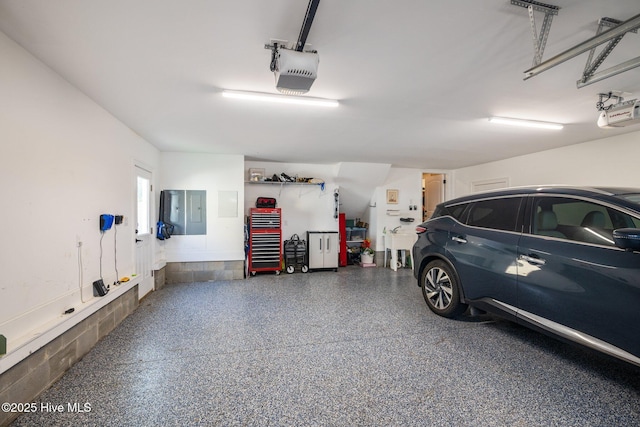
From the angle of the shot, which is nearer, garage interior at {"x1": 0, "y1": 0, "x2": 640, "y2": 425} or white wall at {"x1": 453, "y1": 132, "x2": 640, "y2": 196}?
garage interior at {"x1": 0, "y1": 0, "x2": 640, "y2": 425}

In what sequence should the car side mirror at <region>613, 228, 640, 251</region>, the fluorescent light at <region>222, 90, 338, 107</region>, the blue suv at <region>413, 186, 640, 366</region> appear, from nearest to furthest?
the car side mirror at <region>613, 228, 640, 251</region> < the blue suv at <region>413, 186, 640, 366</region> < the fluorescent light at <region>222, 90, 338, 107</region>

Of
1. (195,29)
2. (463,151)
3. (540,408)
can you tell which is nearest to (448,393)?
(540,408)

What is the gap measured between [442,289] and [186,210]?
4562 millimetres

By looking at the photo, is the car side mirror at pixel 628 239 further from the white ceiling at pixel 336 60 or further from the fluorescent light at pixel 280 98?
the fluorescent light at pixel 280 98

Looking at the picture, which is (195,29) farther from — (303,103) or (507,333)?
(507,333)

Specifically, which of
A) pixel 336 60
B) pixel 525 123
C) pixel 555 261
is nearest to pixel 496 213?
pixel 555 261

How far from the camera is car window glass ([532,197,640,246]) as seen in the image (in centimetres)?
193

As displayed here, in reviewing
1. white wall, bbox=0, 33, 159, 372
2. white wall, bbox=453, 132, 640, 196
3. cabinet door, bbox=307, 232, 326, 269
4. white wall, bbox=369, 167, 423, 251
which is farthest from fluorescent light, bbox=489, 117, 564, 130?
white wall, bbox=0, 33, 159, 372

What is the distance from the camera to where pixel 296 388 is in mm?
2016

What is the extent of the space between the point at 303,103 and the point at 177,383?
268 cm

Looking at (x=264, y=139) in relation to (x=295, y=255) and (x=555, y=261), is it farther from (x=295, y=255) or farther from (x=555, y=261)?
(x=555, y=261)

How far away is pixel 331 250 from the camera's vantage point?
626 cm

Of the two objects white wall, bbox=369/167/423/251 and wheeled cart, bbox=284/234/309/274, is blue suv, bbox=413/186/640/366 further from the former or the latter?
white wall, bbox=369/167/423/251

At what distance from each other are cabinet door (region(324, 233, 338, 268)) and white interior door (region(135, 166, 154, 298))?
3.37 metres
